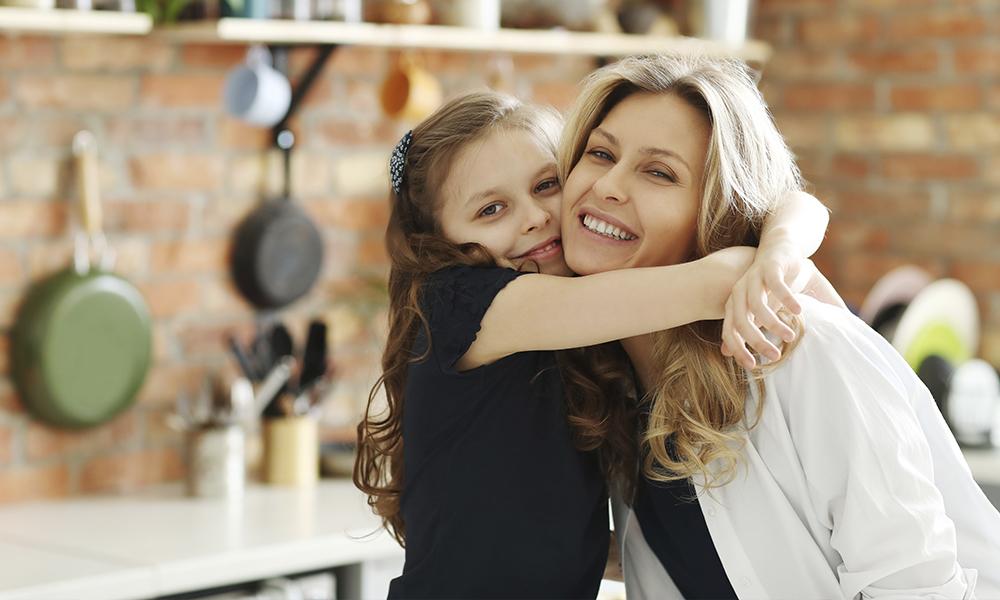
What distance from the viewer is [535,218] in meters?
1.80

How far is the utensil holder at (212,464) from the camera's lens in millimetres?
2803

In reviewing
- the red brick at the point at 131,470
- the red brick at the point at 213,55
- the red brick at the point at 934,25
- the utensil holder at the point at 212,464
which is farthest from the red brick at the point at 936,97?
the red brick at the point at 131,470

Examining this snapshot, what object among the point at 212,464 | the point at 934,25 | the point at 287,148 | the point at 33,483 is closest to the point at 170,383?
the point at 212,464

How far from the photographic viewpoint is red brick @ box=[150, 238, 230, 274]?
114 inches

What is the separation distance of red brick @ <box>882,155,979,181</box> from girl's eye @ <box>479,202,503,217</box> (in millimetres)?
1860

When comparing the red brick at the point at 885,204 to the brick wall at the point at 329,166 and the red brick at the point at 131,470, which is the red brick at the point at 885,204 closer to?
the brick wall at the point at 329,166

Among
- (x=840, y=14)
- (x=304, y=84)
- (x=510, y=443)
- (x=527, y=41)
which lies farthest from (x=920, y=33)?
(x=510, y=443)

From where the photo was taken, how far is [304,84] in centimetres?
300

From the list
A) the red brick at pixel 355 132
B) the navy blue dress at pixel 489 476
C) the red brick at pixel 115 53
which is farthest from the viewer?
the red brick at pixel 355 132

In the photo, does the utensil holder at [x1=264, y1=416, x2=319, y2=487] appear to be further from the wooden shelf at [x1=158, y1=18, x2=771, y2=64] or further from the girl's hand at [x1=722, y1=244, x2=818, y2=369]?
the girl's hand at [x1=722, y1=244, x2=818, y2=369]

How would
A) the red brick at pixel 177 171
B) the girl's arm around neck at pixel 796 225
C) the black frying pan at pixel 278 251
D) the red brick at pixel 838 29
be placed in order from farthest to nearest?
the red brick at pixel 838 29 → the black frying pan at pixel 278 251 → the red brick at pixel 177 171 → the girl's arm around neck at pixel 796 225

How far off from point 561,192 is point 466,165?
131 mm

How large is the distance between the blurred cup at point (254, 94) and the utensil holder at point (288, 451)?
0.64 meters

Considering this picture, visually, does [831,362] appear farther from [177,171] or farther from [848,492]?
[177,171]
